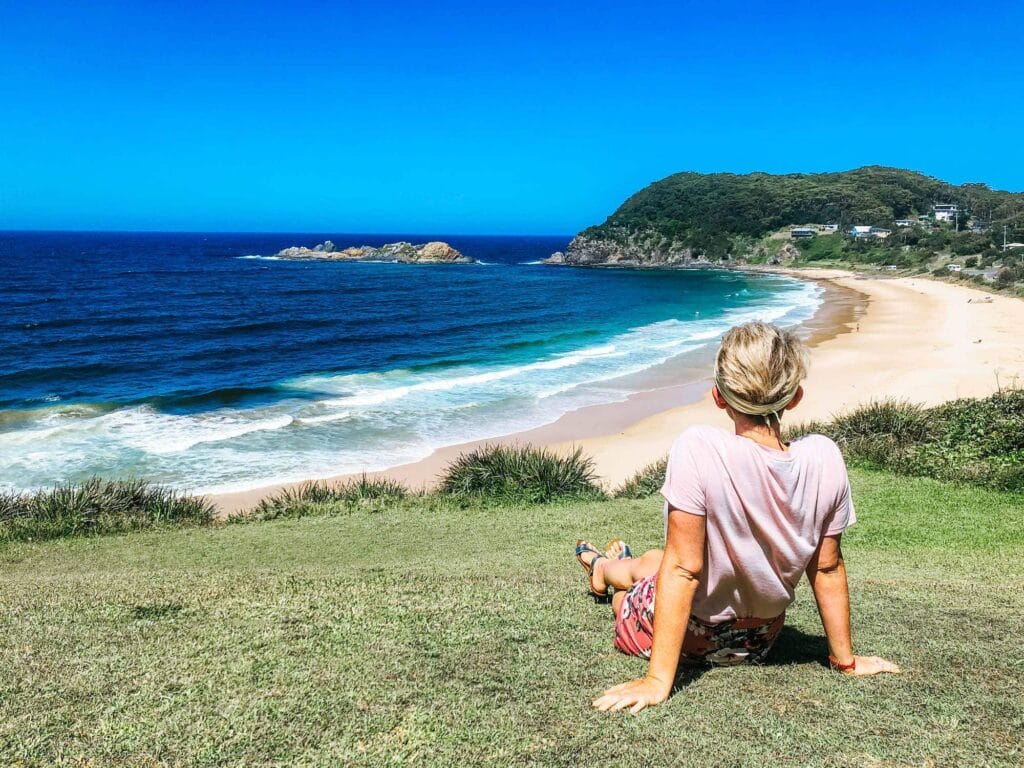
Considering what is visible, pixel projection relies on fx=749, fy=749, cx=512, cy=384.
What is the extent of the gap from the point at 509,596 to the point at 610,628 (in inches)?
28.8

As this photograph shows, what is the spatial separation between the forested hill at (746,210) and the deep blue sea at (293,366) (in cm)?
4455

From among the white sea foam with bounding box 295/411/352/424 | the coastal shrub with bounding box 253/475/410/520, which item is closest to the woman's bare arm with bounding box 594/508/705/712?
the coastal shrub with bounding box 253/475/410/520

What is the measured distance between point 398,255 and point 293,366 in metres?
81.2

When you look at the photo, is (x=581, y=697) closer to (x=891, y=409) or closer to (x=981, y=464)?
(x=981, y=464)

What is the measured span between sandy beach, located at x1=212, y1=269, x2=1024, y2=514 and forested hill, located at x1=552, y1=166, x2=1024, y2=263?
63.2 m

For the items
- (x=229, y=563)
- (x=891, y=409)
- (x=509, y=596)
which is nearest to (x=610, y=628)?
(x=509, y=596)

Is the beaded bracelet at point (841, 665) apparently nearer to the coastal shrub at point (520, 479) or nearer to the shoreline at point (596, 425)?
the coastal shrub at point (520, 479)

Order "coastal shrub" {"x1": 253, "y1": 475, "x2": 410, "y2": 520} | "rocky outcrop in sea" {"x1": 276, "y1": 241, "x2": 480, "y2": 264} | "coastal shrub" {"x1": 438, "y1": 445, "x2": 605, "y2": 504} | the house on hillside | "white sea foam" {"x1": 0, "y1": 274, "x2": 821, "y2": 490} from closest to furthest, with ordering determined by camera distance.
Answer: "coastal shrub" {"x1": 253, "y1": 475, "x2": 410, "y2": 520} < "coastal shrub" {"x1": 438, "y1": 445, "x2": 605, "y2": 504} < "white sea foam" {"x1": 0, "y1": 274, "x2": 821, "y2": 490} < the house on hillside < "rocky outcrop in sea" {"x1": 276, "y1": 241, "x2": 480, "y2": 264}

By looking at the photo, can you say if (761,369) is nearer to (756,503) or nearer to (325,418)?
(756,503)

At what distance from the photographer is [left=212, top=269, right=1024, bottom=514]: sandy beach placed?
50.1 ft

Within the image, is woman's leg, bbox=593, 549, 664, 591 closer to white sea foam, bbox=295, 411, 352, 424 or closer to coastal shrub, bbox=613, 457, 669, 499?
coastal shrub, bbox=613, 457, 669, 499

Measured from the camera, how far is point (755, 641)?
10.4 ft

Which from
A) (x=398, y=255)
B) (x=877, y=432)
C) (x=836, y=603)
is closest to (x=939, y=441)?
(x=877, y=432)

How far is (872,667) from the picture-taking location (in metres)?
3.12
